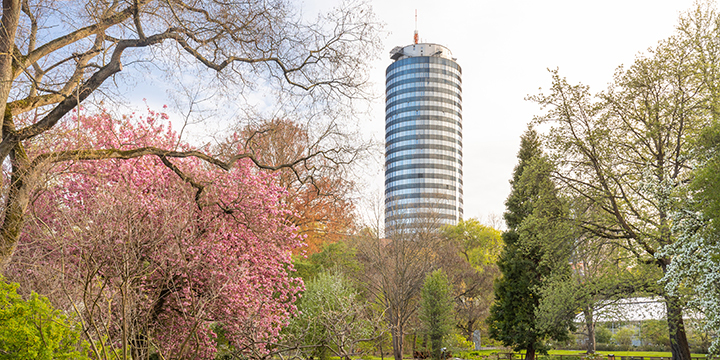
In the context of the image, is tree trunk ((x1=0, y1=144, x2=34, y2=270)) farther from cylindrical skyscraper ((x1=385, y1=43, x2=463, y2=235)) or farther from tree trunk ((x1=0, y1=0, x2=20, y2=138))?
cylindrical skyscraper ((x1=385, y1=43, x2=463, y2=235))

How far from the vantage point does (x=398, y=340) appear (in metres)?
18.3

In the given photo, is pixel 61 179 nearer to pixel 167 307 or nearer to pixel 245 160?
pixel 167 307

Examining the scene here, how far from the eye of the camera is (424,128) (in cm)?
11638

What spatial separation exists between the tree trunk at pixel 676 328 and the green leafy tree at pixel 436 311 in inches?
367

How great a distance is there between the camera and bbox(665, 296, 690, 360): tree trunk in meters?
14.8

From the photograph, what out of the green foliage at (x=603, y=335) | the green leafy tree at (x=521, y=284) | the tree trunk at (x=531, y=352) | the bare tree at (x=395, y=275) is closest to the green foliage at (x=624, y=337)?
the green foliage at (x=603, y=335)

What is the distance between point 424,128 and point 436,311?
95.4 m

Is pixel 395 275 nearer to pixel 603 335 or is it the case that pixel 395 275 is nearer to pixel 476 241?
pixel 476 241

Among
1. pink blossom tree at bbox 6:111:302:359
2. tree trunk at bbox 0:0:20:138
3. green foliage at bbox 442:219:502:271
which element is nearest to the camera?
tree trunk at bbox 0:0:20:138

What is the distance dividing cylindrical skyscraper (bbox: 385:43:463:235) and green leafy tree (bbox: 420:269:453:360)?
89.5 m

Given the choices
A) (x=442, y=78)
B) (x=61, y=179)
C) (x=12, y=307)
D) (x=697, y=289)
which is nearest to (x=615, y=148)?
(x=697, y=289)

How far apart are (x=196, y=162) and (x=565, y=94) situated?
12.6 metres

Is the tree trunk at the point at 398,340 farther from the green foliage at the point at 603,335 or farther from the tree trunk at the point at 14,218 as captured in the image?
the green foliage at the point at 603,335

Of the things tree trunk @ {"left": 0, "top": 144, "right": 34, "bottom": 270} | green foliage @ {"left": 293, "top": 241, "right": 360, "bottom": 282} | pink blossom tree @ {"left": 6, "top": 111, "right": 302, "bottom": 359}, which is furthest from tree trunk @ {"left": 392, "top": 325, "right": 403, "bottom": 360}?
tree trunk @ {"left": 0, "top": 144, "right": 34, "bottom": 270}
